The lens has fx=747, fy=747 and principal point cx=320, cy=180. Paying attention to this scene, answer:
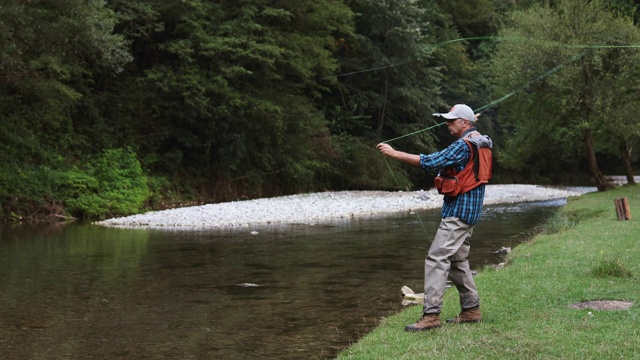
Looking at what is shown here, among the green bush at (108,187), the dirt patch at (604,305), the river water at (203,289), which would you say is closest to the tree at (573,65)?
the river water at (203,289)

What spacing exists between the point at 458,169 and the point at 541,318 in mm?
1630

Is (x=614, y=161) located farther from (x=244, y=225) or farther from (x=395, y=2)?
(x=244, y=225)

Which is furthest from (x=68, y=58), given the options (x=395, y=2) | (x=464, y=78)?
(x=464, y=78)

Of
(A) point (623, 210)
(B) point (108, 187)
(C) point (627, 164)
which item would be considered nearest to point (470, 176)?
(A) point (623, 210)

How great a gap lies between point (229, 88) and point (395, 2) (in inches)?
501

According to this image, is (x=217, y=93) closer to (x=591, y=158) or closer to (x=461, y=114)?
(x=591, y=158)

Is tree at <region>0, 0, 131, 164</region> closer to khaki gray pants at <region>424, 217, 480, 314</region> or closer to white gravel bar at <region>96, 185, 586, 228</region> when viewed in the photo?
white gravel bar at <region>96, 185, 586, 228</region>

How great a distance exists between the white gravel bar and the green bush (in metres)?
1.36

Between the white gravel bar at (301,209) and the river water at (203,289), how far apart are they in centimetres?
250

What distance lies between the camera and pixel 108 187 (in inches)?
1018

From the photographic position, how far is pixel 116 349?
7.63 metres

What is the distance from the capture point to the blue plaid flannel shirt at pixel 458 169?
6.89 m

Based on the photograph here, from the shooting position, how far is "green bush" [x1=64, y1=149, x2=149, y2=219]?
79.2ft

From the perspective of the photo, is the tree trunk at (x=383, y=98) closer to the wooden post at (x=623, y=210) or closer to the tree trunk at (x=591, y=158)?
the tree trunk at (x=591, y=158)
